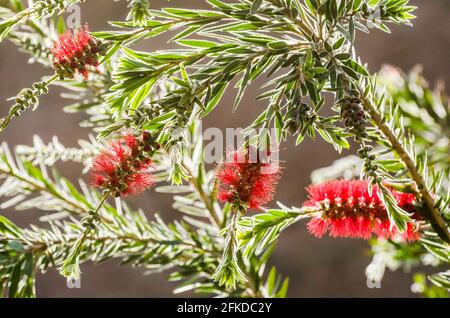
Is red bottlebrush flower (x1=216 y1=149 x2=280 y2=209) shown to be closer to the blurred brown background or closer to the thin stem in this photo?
the thin stem

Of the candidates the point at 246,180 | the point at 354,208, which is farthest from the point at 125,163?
the point at 354,208

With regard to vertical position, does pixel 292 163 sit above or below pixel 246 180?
above

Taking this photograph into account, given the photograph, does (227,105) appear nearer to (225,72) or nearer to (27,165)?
(27,165)

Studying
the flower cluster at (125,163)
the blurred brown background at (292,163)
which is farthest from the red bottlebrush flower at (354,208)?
the blurred brown background at (292,163)

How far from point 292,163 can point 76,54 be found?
3.78 ft

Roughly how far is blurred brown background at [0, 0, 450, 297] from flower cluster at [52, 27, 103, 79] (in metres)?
1.06

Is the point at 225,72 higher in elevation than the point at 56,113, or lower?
lower

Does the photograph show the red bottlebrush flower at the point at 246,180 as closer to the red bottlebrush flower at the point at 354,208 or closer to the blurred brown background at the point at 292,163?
the red bottlebrush flower at the point at 354,208

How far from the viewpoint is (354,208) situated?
0.40 m

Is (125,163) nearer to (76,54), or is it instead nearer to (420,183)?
(76,54)

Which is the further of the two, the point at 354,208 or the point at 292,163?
the point at 292,163

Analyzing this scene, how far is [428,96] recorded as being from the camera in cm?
54

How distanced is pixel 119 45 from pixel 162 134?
0.07 meters
